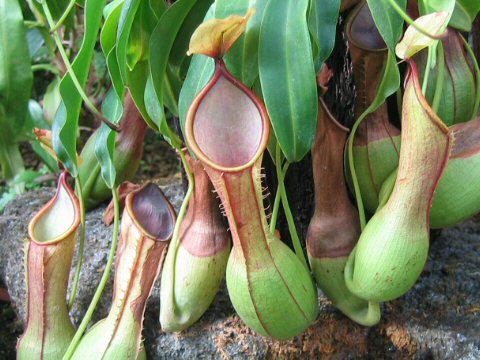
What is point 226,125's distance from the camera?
74 centimetres

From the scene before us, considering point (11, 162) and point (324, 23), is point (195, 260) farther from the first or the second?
point (11, 162)

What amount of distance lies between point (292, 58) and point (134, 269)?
1.32 feet

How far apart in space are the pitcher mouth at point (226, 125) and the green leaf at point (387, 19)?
17 cm

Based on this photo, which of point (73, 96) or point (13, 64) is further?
point (13, 64)

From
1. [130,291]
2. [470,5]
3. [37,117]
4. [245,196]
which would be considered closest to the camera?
[245,196]

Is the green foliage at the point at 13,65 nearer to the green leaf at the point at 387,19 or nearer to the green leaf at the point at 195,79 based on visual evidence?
the green leaf at the point at 195,79

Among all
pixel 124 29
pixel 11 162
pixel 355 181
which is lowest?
pixel 11 162

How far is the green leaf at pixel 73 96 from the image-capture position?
32.3 inches

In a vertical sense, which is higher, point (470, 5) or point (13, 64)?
point (470, 5)

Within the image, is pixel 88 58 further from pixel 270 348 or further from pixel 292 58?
pixel 270 348

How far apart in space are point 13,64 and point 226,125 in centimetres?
46

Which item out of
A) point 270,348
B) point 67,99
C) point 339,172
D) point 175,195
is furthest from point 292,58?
point 175,195

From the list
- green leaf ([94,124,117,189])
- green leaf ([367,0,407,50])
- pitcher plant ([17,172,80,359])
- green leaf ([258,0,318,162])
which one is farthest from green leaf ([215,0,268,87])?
pitcher plant ([17,172,80,359])

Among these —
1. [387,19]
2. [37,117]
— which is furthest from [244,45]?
[37,117]
